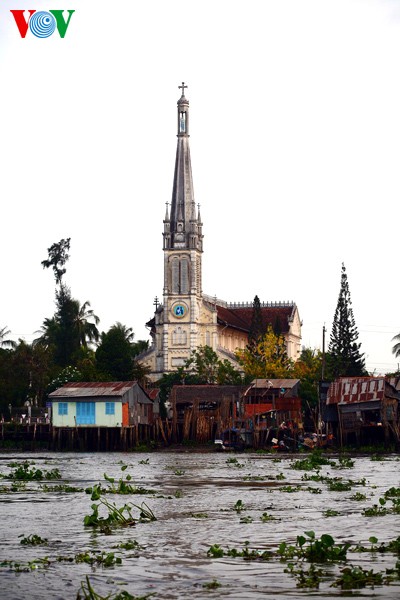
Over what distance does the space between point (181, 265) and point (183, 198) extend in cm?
809

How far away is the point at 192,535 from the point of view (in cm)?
2283

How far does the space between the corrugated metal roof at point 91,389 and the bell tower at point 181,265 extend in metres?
41.2

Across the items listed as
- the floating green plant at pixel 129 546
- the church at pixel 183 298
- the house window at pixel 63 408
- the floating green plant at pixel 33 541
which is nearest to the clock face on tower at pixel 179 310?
the church at pixel 183 298

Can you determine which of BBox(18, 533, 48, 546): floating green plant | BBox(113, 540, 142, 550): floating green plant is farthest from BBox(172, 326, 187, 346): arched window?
BBox(113, 540, 142, 550): floating green plant

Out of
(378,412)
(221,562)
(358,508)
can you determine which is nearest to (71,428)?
(378,412)

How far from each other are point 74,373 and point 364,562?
3175 inches

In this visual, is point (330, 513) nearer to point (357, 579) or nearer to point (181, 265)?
point (357, 579)

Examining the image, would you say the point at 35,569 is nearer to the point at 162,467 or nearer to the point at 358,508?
the point at 358,508

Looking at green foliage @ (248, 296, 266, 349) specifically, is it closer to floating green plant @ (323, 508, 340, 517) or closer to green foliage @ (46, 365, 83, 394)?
green foliage @ (46, 365, 83, 394)

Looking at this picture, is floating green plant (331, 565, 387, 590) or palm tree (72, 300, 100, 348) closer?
floating green plant (331, 565, 387, 590)

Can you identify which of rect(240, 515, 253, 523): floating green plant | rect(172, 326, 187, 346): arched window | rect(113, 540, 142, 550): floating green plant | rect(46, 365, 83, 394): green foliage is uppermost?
rect(172, 326, 187, 346): arched window

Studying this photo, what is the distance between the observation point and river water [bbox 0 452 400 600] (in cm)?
1684

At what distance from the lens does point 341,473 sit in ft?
149

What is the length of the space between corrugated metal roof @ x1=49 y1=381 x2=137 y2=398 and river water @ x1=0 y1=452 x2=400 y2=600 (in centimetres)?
4254
